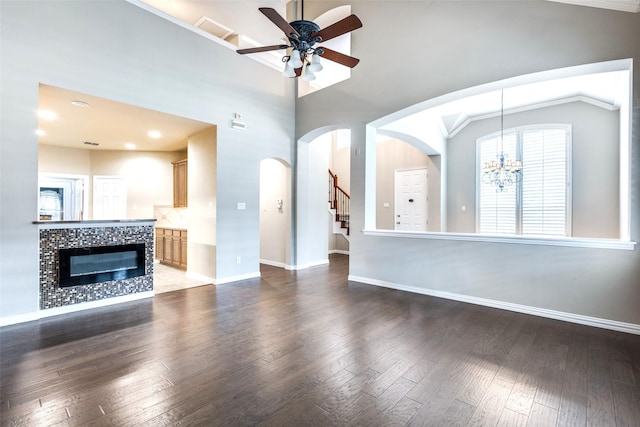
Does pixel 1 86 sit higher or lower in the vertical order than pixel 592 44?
lower

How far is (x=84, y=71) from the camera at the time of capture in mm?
3607

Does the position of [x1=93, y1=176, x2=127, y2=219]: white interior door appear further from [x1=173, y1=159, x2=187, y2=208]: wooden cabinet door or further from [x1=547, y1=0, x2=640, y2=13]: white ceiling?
[x1=547, y1=0, x2=640, y2=13]: white ceiling

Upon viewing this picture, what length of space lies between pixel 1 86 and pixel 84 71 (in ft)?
2.62

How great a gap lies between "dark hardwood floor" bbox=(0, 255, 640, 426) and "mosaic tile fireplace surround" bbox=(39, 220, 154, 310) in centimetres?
28

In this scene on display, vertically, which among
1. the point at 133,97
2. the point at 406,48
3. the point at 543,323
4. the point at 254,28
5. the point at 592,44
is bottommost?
the point at 543,323

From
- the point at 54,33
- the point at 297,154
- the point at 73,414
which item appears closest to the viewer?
the point at 73,414

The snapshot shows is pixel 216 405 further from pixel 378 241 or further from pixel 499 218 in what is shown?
pixel 499 218

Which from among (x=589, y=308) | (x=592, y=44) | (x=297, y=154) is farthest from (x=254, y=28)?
(x=589, y=308)

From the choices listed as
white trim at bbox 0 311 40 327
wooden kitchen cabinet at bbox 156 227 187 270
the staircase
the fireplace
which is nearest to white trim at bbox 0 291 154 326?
white trim at bbox 0 311 40 327

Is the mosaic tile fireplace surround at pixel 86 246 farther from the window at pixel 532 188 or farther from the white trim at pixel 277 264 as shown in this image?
the window at pixel 532 188

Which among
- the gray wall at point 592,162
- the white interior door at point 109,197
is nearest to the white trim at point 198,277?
the white interior door at point 109,197

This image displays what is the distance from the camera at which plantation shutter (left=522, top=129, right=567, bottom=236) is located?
20.4ft

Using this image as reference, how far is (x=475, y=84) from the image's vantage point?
12.9ft

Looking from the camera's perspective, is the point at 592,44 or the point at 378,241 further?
the point at 378,241
